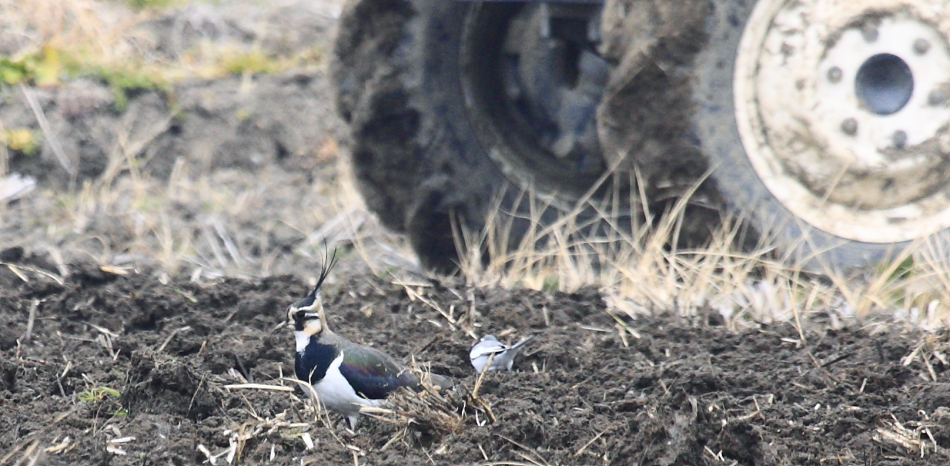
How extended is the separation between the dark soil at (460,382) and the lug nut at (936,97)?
0.84 m

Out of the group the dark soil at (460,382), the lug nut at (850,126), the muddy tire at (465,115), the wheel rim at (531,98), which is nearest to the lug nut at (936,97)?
the lug nut at (850,126)

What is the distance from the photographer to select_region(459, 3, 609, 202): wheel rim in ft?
16.1

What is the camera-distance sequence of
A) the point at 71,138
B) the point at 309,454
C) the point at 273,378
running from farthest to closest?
the point at 71,138, the point at 273,378, the point at 309,454

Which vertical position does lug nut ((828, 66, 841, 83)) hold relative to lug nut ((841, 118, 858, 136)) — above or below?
above

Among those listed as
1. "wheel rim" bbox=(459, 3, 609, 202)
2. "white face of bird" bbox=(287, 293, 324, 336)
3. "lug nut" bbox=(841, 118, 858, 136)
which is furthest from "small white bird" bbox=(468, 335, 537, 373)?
"wheel rim" bbox=(459, 3, 609, 202)

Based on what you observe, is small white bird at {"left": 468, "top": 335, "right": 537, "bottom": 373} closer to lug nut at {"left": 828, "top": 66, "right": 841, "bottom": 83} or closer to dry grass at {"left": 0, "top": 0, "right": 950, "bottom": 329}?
dry grass at {"left": 0, "top": 0, "right": 950, "bottom": 329}

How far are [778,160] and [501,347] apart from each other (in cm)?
132

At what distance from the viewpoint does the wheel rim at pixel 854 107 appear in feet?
13.0

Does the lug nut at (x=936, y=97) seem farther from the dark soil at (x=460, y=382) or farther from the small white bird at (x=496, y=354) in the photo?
the small white bird at (x=496, y=354)

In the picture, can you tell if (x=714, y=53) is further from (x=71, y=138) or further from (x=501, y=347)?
(x=71, y=138)

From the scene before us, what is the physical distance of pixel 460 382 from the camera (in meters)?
3.20

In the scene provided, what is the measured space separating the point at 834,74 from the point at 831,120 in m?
0.15

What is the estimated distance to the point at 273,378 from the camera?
3.39m

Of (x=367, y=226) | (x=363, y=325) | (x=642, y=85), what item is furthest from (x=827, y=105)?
(x=367, y=226)
